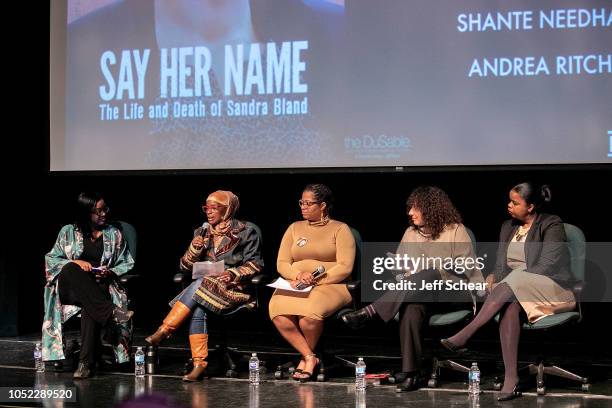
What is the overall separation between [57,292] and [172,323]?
797 mm

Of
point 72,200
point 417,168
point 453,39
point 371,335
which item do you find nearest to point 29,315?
point 72,200

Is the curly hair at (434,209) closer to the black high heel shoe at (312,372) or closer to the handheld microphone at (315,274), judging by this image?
the handheld microphone at (315,274)

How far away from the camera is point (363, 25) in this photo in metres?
5.94

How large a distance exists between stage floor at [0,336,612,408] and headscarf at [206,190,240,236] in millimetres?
734

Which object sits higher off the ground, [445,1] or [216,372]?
[445,1]

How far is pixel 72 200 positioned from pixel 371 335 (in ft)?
8.12

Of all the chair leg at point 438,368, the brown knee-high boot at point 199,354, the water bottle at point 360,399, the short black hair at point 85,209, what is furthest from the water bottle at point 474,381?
the short black hair at point 85,209

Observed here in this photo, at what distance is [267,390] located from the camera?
4.90m

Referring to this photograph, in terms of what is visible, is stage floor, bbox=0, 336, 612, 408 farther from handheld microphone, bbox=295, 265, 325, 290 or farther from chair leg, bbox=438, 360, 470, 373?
handheld microphone, bbox=295, 265, 325, 290

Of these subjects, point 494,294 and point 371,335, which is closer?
point 494,294

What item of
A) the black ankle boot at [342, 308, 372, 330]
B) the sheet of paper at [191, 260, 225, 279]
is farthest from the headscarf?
the black ankle boot at [342, 308, 372, 330]

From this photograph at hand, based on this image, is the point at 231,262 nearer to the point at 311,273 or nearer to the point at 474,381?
the point at 311,273

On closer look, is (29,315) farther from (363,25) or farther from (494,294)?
(494,294)

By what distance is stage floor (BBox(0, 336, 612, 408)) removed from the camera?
455 centimetres
